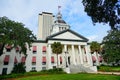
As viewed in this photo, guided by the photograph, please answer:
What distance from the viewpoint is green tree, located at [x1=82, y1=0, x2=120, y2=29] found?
12801mm

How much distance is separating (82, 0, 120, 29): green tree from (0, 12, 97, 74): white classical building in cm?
2395

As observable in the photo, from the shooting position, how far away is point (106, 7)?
1305 centimetres

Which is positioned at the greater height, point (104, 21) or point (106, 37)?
point (106, 37)

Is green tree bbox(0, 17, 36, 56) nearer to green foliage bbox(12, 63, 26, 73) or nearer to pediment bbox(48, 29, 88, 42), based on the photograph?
green foliage bbox(12, 63, 26, 73)

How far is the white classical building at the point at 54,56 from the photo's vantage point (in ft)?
128

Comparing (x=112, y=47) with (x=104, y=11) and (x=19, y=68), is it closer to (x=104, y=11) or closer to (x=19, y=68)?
(x=19, y=68)

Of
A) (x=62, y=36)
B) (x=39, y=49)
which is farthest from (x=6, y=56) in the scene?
(x=62, y=36)

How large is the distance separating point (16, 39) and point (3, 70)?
517 inches

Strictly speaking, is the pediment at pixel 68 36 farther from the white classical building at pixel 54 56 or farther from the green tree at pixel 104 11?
the green tree at pixel 104 11

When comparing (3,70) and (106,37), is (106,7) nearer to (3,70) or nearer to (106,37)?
(3,70)

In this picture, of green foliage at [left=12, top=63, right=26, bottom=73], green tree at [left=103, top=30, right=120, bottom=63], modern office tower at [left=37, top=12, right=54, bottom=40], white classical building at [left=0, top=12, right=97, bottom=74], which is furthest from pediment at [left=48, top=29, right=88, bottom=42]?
modern office tower at [left=37, top=12, right=54, bottom=40]

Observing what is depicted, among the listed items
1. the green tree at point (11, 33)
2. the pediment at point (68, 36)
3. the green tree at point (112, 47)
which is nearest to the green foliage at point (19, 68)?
the green tree at point (11, 33)

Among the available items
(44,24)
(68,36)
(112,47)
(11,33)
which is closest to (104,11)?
(11,33)

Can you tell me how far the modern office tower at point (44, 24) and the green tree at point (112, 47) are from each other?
57415 millimetres
